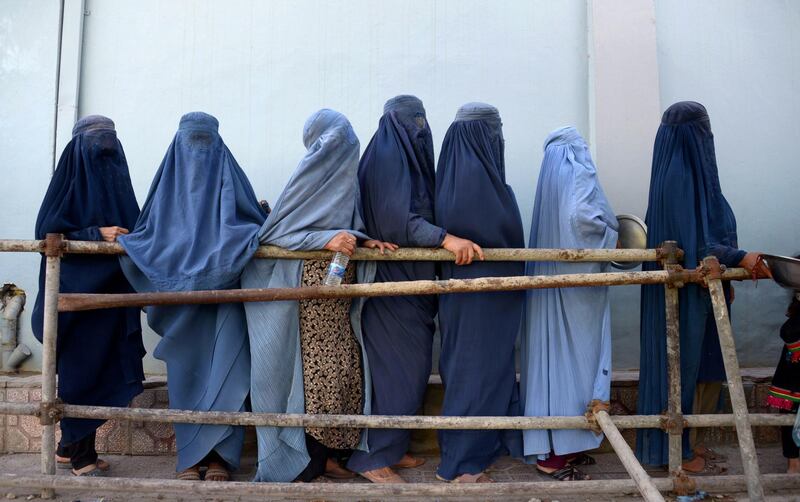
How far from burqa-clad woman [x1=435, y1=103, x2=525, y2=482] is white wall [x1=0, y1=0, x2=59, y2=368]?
106 inches

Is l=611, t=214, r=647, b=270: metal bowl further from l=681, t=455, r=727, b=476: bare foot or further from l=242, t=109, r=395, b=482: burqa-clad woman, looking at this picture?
l=242, t=109, r=395, b=482: burqa-clad woman

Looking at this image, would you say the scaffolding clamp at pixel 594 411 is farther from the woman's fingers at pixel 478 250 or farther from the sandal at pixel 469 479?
the woman's fingers at pixel 478 250

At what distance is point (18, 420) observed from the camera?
10.5ft

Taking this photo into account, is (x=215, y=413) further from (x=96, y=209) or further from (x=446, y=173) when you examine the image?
(x=446, y=173)

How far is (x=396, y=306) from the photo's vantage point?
2869 mm

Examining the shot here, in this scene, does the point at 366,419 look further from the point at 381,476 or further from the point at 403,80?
the point at 403,80

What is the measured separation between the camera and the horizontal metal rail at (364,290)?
2.53 meters

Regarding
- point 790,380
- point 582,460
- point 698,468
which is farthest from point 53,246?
point 790,380

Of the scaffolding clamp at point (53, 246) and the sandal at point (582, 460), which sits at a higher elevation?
the scaffolding clamp at point (53, 246)

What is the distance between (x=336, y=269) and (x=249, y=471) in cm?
117

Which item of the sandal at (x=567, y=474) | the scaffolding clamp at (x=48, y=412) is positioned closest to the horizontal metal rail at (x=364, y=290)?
the scaffolding clamp at (x=48, y=412)

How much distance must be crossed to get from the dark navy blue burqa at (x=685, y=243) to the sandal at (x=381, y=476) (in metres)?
1.19


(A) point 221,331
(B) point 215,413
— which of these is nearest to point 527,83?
Answer: (A) point 221,331

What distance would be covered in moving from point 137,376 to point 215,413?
60cm
